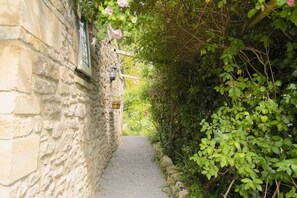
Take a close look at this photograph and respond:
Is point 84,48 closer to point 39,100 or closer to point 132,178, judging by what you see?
point 39,100

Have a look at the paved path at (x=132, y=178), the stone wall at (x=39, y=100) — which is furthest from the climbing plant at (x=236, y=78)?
the paved path at (x=132, y=178)

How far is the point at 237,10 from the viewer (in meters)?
2.55

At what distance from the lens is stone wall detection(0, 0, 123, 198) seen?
142 centimetres

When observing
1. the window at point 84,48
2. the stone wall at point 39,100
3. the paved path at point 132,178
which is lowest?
the paved path at point 132,178

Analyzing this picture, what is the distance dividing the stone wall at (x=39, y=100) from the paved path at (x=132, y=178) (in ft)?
5.07

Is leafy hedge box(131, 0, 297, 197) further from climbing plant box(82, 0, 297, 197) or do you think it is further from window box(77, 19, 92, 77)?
window box(77, 19, 92, 77)

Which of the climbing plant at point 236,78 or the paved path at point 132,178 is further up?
the climbing plant at point 236,78

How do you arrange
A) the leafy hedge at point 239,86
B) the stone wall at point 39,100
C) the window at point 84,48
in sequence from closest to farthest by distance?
the stone wall at point 39,100
the leafy hedge at point 239,86
the window at point 84,48

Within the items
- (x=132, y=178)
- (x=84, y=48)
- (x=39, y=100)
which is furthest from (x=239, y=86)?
(x=132, y=178)

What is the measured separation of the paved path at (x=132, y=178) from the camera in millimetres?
4398

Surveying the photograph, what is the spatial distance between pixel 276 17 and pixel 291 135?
3.47ft

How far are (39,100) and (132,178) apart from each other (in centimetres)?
380

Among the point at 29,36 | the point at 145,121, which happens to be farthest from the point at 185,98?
the point at 145,121

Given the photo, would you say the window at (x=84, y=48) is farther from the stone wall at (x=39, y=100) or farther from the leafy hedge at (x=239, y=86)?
the leafy hedge at (x=239, y=86)
